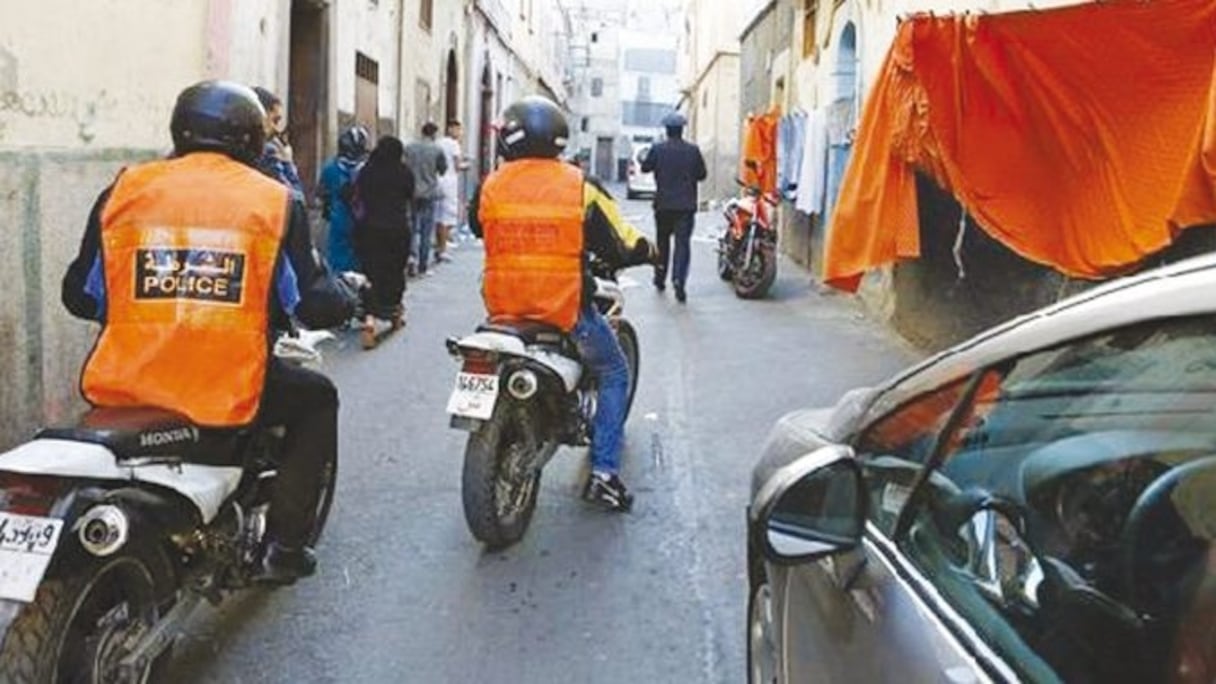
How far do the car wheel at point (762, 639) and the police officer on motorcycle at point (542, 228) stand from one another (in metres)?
2.19

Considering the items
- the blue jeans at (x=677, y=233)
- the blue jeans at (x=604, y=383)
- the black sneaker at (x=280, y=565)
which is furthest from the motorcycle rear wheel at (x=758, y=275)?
the black sneaker at (x=280, y=565)

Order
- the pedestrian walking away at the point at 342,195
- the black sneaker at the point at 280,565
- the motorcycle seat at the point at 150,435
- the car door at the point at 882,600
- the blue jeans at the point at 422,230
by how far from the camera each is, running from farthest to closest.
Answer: the blue jeans at the point at 422,230 → the pedestrian walking away at the point at 342,195 → the black sneaker at the point at 280,565 → the motorcycle seat at the point at 150,435 → the car door at the point at 882,600

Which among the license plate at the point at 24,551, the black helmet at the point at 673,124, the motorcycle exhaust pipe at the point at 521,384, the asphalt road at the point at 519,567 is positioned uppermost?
the black helmet at the point at 673,124

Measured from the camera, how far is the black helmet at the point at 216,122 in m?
3.57

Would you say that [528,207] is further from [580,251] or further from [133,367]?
[133,367]

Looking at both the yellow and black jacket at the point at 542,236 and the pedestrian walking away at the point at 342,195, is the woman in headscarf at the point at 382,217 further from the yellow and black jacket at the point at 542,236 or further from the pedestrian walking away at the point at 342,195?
the yellow and black jacket at the point at 542,236

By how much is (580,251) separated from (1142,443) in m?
3.46

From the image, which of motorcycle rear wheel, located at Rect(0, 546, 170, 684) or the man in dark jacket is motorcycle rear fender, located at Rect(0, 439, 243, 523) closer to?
motorcycle rear wheel, located at Rect(0, 546, 170, 684)

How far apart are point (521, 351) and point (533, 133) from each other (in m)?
0.90

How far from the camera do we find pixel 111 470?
308cm

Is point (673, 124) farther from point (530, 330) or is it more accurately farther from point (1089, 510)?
point (1089, 510)

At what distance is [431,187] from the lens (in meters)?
13.5

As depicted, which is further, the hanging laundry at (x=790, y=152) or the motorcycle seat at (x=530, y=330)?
the hanging laundry at (x=790, y=152)

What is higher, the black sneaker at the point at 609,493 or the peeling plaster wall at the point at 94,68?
the peeling plaster wall at the point at 94,68
